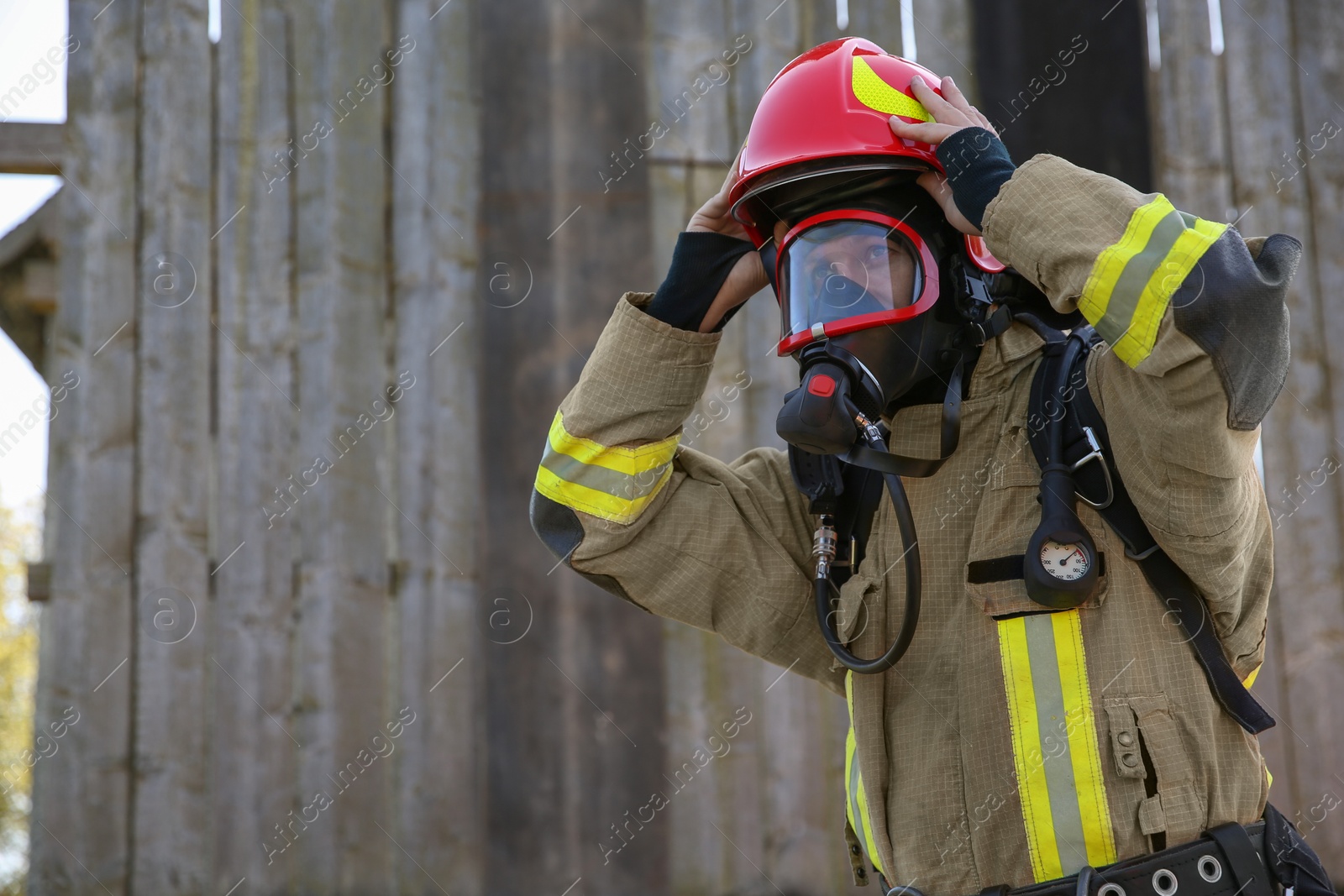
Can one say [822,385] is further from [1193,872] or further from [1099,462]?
[1193,872]

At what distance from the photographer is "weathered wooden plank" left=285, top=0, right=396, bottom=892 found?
3959 millimetres

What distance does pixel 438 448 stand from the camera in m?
4.21

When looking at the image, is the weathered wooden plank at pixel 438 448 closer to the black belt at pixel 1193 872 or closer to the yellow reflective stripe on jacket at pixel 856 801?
the yellow reflective stripe on jacket at pixel 856 801

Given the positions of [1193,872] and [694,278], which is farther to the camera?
[694,278]

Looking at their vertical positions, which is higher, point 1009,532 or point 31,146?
point 31,146

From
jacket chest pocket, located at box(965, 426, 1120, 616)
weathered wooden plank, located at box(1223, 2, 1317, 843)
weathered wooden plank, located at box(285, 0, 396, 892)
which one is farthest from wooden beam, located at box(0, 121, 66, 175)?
weathered wooden plank, located at box(1223, 2, 1317, 843)

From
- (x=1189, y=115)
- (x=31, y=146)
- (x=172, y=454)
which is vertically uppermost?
(x=31, y=146)

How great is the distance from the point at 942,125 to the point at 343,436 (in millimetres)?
2695

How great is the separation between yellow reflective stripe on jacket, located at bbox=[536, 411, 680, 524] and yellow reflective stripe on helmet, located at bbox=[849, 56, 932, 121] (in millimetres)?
766

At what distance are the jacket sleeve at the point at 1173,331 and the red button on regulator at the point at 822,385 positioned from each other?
348 millimetres

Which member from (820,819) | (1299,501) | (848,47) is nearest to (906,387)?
(848,47)

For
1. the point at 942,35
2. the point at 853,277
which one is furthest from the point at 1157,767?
the point at 942,35

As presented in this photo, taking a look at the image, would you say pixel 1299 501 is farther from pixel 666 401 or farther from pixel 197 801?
pixel 197 801

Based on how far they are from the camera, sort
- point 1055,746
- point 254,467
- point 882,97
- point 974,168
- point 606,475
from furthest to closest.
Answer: point 254,467 < point 606,475 < point 882,97 < point 974,168 < point 1055,746
